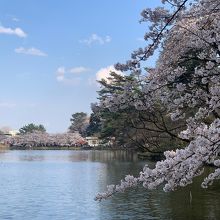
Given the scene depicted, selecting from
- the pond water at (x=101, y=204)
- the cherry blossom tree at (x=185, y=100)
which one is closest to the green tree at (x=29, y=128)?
the pond water at (x=101, y=204)

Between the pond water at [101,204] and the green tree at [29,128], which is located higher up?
the green tree at [29,128]

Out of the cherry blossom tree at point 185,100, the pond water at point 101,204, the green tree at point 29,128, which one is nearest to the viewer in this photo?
the cherry blossom tree at point 185,100

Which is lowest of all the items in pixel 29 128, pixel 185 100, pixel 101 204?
pixel 101 204

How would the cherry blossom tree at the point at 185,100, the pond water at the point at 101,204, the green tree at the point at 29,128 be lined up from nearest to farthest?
the cherry blossom tree at the point at 185,100
the pond water at the point at 101,204
the green tree at the point at 29,128

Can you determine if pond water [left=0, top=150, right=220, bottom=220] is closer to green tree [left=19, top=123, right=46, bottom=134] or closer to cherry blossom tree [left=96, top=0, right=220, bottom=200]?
cherry blossom tree [left=96, top=0, right=220, bottom=200]

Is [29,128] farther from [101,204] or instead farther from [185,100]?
[185,100]

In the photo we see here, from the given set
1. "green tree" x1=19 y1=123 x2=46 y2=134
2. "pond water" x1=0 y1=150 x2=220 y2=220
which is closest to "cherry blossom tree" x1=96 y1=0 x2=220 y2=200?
"pond water" x1=0 y1=150 x2=220 y2=220

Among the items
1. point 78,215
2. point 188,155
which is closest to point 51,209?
point 78,215

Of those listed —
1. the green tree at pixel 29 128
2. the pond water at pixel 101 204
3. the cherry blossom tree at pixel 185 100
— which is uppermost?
the green tree at pixel 29 128

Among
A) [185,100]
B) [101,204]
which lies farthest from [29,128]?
[185,100]

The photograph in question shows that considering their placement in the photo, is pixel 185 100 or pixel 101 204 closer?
pixel 185 100

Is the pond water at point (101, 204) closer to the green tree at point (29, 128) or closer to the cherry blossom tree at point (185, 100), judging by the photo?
the cherry blossom tree at point (185, 100)

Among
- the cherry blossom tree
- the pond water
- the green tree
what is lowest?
the pond water

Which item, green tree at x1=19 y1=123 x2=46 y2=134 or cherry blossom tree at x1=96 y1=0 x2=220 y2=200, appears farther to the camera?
green tree at x1=19 y1=123 x2=46 y2=134
